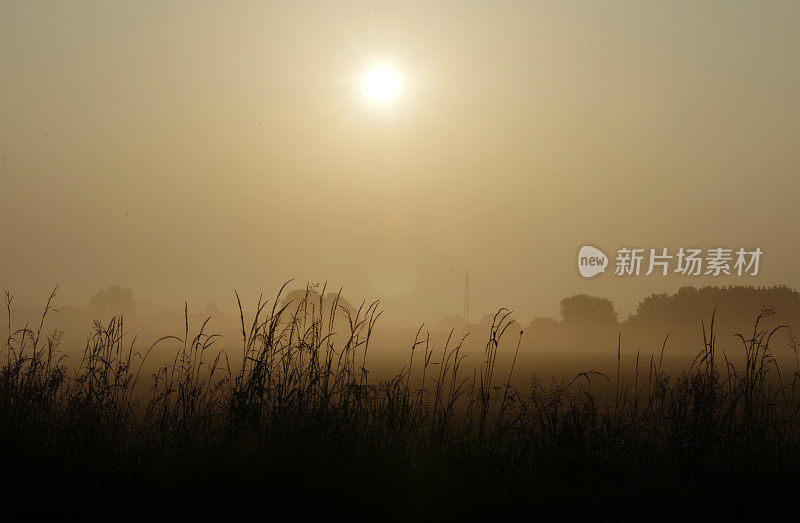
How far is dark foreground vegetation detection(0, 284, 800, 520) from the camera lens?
16.2 feet

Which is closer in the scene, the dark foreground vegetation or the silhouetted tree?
the dark foreground vegetation

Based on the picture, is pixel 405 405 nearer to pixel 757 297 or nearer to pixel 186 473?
pixel 186 473

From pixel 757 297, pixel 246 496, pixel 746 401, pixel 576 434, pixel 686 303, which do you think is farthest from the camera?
pixel 686 303

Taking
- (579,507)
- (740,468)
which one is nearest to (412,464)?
(579,507)

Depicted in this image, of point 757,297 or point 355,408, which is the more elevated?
point 757,297

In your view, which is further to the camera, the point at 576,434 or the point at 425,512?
the point at 576,434

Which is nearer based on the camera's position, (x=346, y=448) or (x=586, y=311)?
(x=346, y=448)

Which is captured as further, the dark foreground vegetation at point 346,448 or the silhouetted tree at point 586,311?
the silhouetted tree at point 586,311

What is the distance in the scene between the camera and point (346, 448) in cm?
590

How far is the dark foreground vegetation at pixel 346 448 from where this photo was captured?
495 centimetres

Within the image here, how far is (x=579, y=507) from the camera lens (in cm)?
493

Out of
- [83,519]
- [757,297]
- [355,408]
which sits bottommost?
[83,519]

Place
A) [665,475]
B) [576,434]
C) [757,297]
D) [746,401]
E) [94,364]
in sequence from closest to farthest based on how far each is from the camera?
[665,475] < [576,434] < [746,401] < [94,364] < [757,297]

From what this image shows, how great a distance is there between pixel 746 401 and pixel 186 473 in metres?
5.81
